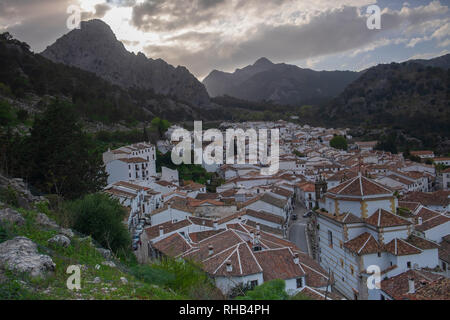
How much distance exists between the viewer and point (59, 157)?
62.3ft

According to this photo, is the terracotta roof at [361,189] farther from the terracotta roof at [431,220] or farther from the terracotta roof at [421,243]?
the terracotta roof at [431,220]

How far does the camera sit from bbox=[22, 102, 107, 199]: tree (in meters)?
18.8

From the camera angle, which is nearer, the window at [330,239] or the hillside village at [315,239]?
the hillside village at [315,239]

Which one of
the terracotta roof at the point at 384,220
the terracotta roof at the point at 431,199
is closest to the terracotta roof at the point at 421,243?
the terracotta roof at the point at 384,220

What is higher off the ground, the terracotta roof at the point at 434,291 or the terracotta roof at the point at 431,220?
the terracotta roof at the point at 434,291

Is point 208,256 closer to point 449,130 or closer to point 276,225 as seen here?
point 276,225

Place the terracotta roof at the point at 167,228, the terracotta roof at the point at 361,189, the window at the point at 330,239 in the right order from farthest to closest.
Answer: the terracotta roof at the point at 167,228 → the window at the point at 330,239 → the terracotta roof at the point at 361,189

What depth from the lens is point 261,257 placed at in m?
15.5

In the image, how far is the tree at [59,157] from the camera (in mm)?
18828

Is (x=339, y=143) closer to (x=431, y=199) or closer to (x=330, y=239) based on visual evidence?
(x=431, y=199)

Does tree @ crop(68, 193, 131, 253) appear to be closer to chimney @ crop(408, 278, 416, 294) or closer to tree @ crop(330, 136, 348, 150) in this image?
chimney @ crop(408, 278, 416, 294)

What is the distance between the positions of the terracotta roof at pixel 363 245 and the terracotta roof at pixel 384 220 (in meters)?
0.62
